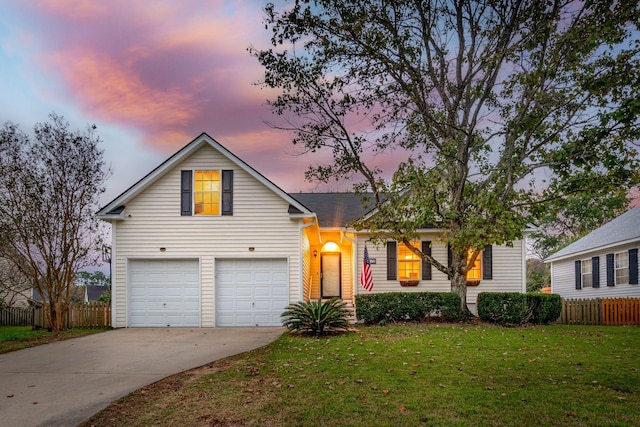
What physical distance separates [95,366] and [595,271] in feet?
78.1

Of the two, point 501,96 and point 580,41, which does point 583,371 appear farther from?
point 501,96

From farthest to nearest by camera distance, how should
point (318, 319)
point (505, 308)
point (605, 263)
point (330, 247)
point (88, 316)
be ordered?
1. point (605, 263)
2. point (330, 247)
3. point (88, 316)
4. point (505, 308)
5. point (318, 319)

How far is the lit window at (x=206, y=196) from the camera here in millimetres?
16328

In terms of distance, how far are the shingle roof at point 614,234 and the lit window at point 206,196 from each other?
1685cm

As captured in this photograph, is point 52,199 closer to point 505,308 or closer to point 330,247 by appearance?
point 330,247

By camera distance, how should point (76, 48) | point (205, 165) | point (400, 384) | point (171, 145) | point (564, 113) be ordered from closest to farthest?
point (400, 384) < point (564, 113) < point (76, 48) < point (205, 165) < point (171, 145)

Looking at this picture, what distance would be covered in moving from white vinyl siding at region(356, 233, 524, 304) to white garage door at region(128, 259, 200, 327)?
21.7 feet

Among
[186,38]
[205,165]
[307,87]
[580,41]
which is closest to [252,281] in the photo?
[205,165]

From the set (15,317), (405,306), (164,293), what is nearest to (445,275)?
(405,306)

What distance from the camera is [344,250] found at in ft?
75.5

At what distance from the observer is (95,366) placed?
30.1 feet

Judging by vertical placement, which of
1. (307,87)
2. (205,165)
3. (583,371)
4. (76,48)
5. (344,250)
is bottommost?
(583,371)

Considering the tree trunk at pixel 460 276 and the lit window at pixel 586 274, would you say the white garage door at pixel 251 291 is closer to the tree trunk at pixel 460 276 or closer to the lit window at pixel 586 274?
the tree trunk at pixel 460 276

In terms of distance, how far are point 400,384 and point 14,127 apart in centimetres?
1467
